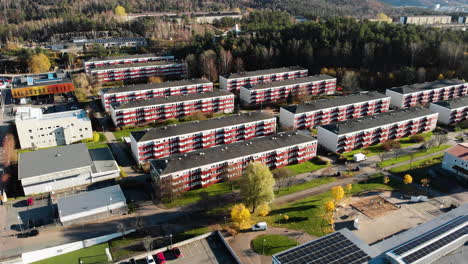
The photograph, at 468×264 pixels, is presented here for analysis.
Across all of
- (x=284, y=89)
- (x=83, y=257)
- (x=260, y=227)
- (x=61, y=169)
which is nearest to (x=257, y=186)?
(x=260, y=227)

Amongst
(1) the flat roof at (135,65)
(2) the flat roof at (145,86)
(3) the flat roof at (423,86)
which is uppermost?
(1) the flat roof at (135,65)

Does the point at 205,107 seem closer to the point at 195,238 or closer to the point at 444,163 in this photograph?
the point at 195,238

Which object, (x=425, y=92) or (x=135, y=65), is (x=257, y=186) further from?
(x=135, y=65)

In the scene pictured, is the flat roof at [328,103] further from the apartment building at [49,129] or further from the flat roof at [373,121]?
the apartment building at [49,129]

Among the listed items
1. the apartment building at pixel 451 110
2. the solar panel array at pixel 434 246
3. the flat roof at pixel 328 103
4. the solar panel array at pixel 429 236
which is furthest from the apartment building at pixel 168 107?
the solar panel array at pixel 434 246

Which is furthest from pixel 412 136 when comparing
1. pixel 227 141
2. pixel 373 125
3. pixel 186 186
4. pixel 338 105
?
pixel 186 186

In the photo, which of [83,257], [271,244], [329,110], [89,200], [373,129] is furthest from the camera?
[329,110]

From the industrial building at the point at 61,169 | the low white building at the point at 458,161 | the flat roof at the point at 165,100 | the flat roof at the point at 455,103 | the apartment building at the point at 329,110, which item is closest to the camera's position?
the industrial building at the point at 61,169
